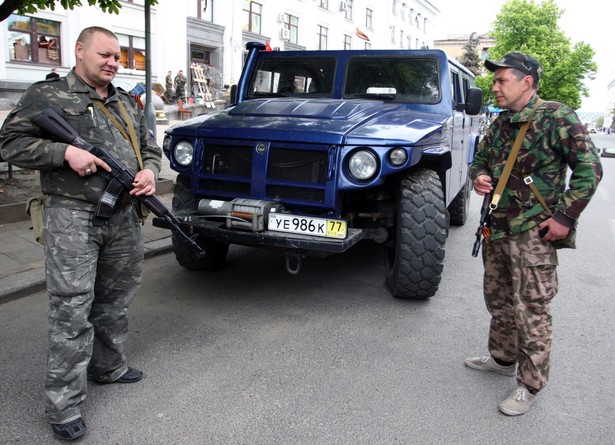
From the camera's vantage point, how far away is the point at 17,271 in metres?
4.44

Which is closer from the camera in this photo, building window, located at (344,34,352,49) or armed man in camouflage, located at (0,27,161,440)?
armed man in camouflage, located at (0,27,161,440)

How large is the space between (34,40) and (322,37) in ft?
65.3

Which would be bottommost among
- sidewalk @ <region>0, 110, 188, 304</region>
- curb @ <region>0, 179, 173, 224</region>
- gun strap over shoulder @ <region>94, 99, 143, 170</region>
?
sidewalk @ <region>0, 110, 188, 304</region>

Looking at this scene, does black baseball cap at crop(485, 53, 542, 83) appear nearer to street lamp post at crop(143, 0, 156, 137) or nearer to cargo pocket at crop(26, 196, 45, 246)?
cargo pocket at crop(26, 196, 45, 246)

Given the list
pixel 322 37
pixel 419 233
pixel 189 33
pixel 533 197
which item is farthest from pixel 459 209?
pixel 322 37

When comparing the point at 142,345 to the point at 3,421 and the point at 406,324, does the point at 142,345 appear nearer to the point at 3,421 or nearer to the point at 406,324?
the point at 3,421

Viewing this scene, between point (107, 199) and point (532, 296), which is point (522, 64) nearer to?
point (532, 296)

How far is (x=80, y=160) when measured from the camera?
7.71 feet

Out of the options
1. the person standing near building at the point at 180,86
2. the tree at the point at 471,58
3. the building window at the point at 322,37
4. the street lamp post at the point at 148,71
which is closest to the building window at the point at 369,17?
the building window at the point at 322,37

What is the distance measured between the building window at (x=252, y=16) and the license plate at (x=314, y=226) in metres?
26.3

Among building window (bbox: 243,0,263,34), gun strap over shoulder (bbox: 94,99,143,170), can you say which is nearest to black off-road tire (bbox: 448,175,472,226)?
gun strap over shoulder (bbox: 94,99,143,170)

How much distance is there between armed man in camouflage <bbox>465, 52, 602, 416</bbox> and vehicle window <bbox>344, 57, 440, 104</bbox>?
213 centimetres

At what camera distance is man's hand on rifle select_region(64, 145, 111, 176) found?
234 centimetres

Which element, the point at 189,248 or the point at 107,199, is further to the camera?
the point at 189,248
